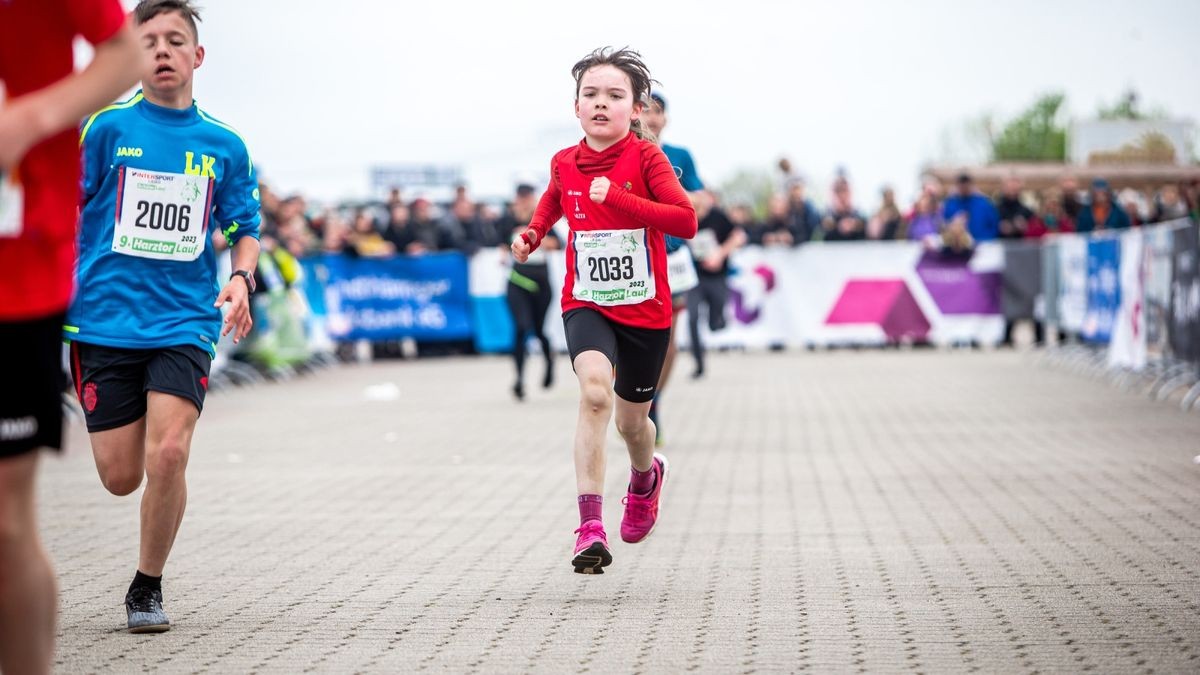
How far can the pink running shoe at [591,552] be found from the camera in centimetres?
602

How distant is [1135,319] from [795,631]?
441 inches

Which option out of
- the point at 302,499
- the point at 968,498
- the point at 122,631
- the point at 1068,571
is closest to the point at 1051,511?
the point at 968,498

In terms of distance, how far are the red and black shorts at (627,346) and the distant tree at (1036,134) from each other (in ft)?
279

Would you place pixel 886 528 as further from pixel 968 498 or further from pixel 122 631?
pixel 122 631

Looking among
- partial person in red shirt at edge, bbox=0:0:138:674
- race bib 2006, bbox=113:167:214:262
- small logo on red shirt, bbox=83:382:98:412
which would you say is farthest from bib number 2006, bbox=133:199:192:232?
partial person in red shirt at edge, bbox=0:0:138:674

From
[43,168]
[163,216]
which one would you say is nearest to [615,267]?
[163,216]

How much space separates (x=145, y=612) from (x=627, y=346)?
83.7 inches

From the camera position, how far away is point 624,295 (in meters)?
6.37

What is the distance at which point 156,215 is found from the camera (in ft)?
17.9

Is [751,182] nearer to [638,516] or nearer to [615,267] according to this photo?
[638,516]

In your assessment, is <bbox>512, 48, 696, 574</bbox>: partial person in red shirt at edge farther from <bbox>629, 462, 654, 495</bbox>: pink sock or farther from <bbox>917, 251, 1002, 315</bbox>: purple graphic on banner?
<bbox>917, 251, 1002, 315</bbox>: purple graphic on banner

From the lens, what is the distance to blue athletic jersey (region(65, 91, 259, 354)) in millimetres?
5410

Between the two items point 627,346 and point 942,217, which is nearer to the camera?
point 627,346

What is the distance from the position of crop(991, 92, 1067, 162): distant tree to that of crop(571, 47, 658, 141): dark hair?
84.9m
